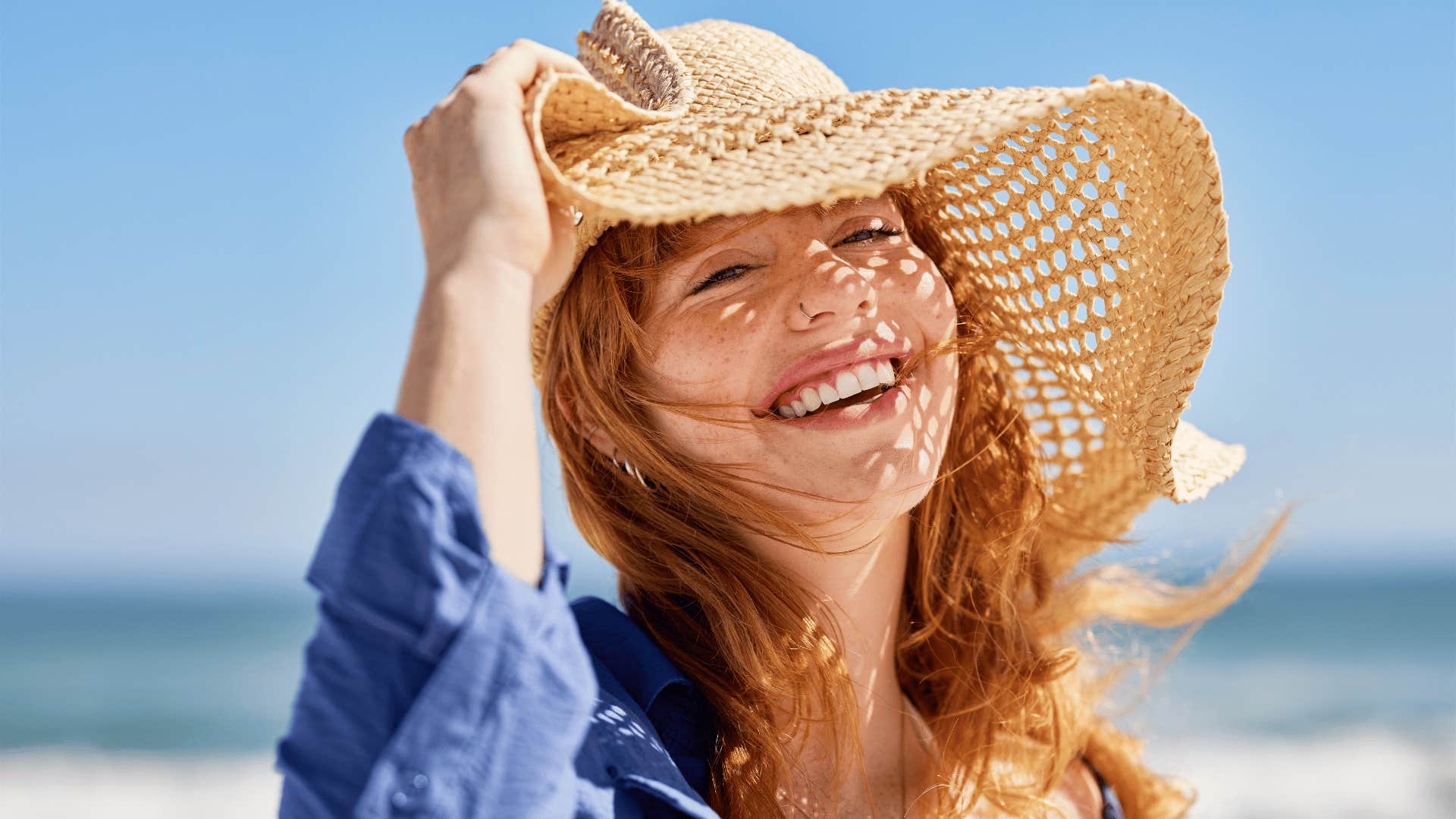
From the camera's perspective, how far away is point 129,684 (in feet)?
55.3

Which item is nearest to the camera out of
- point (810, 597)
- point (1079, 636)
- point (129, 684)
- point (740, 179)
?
point (740, 179)

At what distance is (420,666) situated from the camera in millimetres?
1139

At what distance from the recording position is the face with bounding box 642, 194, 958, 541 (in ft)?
5.67

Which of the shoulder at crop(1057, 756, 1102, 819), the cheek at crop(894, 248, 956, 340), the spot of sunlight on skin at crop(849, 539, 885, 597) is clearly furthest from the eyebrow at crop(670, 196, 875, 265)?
the shoulder at crop(1057, 756, 1102, 819)

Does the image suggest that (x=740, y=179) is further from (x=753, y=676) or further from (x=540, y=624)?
(x=753, y=676)

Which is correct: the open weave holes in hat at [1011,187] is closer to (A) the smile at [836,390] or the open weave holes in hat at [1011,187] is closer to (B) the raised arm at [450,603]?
(B) the raised arm at [450,603]

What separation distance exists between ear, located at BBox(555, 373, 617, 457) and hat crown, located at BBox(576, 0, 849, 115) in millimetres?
520

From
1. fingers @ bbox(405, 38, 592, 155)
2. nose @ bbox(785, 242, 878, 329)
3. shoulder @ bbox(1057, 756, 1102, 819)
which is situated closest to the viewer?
fingers @ bbox(405, 38, 592, 155)

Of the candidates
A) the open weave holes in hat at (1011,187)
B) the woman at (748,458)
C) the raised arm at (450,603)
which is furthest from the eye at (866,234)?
the raised arm at (450,603)

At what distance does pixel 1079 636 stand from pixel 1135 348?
2.93ft

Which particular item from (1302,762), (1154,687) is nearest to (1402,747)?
(1302,762)

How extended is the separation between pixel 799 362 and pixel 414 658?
0.80m

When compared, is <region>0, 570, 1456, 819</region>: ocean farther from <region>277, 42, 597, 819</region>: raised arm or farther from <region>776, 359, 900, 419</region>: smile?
<region>277, 42, 597, 819</region>: raised arm

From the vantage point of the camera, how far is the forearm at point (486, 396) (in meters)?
1.20
